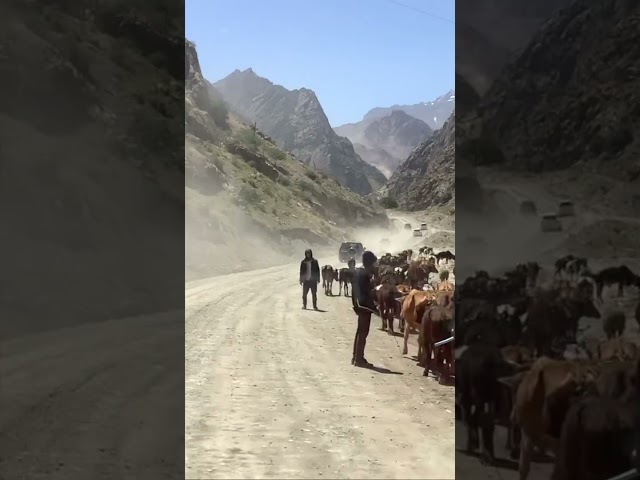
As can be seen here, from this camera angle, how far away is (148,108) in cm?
2484

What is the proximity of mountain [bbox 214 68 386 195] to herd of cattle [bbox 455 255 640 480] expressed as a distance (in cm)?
9952

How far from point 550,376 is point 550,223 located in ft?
24.6

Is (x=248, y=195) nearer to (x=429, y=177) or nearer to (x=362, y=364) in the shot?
(x=362, y=364)

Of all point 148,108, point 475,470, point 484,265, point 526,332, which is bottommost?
point 475,470

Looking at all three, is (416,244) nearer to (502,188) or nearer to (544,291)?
(502,188)

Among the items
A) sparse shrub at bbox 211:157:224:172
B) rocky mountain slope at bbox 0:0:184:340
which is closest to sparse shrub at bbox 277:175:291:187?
sparse shrub at bbox 211:157:224:172

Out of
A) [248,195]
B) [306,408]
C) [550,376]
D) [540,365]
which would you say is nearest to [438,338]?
[306,408]

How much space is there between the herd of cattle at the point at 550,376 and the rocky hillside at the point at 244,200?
15347 millimetres

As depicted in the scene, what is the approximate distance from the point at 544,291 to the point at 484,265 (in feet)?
6.63

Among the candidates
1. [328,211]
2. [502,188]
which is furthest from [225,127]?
[502,188]

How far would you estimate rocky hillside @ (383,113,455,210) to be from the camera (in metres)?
66.9

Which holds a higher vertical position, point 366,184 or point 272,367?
point 366,184

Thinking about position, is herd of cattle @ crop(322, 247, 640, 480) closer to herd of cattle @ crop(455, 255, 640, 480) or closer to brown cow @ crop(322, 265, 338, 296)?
herd of cattle @ crop(455, 255, 640, 480)

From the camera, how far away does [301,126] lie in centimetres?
12506
